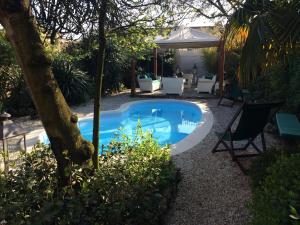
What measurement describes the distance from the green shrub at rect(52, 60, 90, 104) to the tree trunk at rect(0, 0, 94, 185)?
8950 millimetres

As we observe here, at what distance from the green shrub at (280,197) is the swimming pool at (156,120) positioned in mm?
4940

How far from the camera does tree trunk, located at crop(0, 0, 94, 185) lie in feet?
Answer: 6.76

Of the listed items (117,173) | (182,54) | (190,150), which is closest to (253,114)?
(190,150)

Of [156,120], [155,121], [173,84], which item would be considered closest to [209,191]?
[155,121]

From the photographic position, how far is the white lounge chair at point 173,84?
13875 millimetres

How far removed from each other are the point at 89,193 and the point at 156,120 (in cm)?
882

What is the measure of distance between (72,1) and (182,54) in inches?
770

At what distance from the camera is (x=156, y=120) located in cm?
1139

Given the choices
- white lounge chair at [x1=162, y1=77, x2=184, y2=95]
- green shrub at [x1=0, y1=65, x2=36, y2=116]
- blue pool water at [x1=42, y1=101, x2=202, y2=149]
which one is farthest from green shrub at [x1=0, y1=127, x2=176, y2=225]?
white lounge chair at [x1=162, y1=77, x2=184, y2=95]

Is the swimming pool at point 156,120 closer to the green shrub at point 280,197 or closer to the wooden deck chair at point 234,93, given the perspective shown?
the wooden deck chair at point 234,93

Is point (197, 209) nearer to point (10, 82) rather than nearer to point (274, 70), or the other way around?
point (274, 70)

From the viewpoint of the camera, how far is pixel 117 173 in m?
3.10

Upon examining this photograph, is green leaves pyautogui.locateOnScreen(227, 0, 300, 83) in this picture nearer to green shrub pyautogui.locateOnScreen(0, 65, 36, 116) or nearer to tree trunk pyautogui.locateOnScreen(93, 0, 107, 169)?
tree trunk pyautogui.locateOnScreen(93, 0, 107, 169)

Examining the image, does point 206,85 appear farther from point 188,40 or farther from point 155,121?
point 155,121
